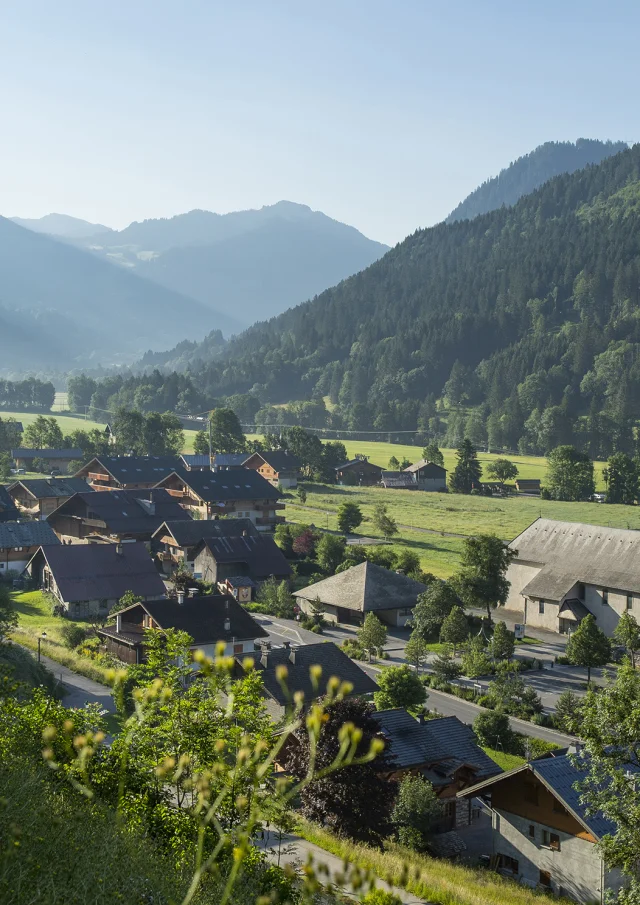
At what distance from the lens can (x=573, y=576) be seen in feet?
174

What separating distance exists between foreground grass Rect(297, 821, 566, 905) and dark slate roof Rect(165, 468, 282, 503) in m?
60.6

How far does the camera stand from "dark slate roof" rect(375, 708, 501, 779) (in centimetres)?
2891

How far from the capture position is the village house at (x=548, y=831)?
2305cm

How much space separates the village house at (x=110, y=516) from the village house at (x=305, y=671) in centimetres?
3437

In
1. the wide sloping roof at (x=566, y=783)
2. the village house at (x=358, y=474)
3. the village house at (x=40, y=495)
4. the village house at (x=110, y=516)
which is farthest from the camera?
the village house at (x=358, y=474)

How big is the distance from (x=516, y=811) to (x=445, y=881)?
4681 mm

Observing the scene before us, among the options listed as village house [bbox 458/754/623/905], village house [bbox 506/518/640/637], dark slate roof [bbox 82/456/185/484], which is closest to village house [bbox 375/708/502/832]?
village house [bbox 458/754/623/905]

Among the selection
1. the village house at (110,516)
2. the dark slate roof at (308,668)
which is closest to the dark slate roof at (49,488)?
the village house at (110,516)

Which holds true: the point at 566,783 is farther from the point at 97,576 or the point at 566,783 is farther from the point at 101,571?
the point at 101,571

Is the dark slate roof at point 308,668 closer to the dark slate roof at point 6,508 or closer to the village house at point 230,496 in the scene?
the village house at point 230,496

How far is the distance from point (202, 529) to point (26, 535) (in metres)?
12.3

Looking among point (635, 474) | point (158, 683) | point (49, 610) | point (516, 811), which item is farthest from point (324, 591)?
point (635, 474)

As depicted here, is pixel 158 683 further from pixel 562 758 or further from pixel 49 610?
pixel 49 610

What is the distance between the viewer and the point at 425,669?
4388 cm
